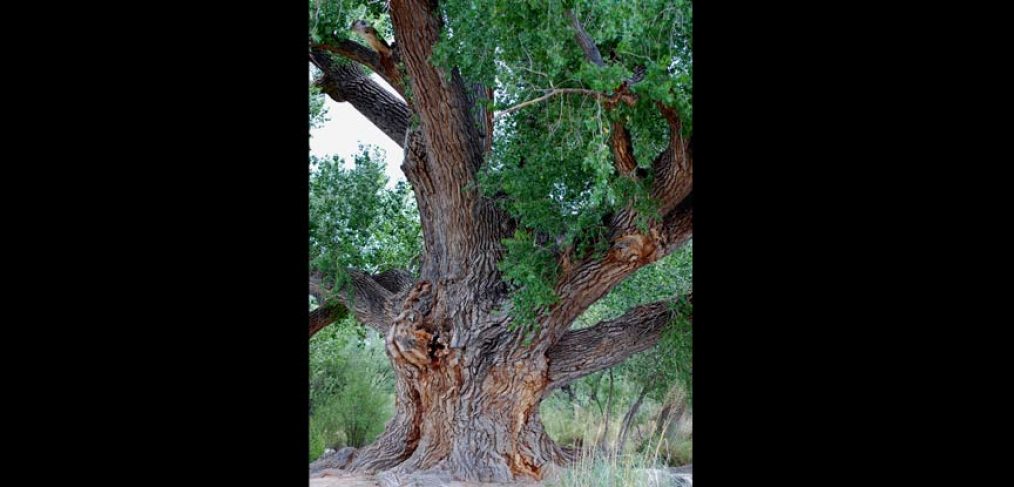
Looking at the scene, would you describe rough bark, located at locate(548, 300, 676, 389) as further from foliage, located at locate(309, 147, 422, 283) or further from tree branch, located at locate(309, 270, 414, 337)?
foliage, located at locate(309, 147, 422, 283)

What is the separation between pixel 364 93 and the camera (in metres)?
8.13

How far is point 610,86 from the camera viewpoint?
174 inches

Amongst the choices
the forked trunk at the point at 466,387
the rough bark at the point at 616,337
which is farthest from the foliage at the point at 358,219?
the rough bark at the point at 616,337

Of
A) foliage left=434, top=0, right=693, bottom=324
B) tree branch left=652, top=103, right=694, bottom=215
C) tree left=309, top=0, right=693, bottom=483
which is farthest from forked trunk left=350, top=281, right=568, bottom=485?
tree branch left=652, top=103, right=694, bottom=215

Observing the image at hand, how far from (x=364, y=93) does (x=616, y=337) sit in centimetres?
316

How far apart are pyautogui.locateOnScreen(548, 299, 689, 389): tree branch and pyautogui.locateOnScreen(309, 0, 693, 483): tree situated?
0.04ft

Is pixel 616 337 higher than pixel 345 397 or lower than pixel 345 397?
higher

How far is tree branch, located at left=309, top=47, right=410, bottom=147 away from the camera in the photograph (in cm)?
808

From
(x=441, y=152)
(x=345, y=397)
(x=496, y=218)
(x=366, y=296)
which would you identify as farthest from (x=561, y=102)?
(x=345, y=397)

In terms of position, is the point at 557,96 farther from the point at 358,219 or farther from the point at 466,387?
the point at 358,219

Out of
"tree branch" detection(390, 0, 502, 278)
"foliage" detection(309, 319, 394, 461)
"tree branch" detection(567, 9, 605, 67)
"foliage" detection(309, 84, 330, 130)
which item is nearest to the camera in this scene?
"tree branch" detection(567, 9, 605, 67)
